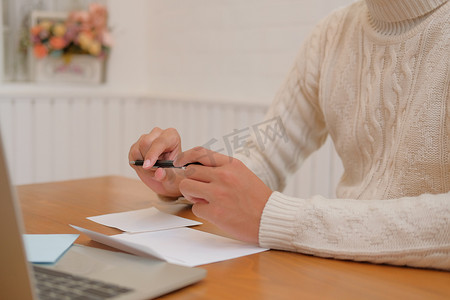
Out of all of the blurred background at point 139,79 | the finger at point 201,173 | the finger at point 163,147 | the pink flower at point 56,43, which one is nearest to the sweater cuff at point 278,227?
the finger at point 201,173

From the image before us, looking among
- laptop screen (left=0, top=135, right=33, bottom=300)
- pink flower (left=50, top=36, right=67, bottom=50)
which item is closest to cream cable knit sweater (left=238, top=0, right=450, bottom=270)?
laptop screen (left=0, top=135, right=33, bottom=300)

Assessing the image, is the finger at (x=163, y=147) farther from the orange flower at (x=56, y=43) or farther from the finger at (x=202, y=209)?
the orange flower at (x=56, y=43)

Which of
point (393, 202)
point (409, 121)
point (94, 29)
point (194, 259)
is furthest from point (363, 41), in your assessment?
point (94, 29)

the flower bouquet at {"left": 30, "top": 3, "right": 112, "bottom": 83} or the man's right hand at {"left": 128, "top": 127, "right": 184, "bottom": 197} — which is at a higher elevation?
the flower bouquet at {"left": 30, "top": 3, "right": 112, "bottom": 83}

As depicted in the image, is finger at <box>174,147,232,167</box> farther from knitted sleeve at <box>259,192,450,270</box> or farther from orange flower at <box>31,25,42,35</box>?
orange flower at <box>31,25,42,35</box>

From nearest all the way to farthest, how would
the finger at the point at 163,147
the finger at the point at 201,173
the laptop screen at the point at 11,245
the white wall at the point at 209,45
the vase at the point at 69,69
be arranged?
the laptop screen at the point at 11,245 → the finger at the point at 201,173 → the finger at the point at 163,147 → the white wall at the point at 209,45 → the vase at the point at 69,69

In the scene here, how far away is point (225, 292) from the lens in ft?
2.30

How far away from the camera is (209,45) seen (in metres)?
2.84

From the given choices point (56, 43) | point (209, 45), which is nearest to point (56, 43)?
point (56, 43)

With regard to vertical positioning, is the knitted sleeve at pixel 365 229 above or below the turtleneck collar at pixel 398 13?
below

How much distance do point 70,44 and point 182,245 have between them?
89.3 inches

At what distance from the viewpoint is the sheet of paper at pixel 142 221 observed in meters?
1.00

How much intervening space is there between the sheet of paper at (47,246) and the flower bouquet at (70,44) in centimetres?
212

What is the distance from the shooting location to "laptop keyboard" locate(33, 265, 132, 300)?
0.63 m
